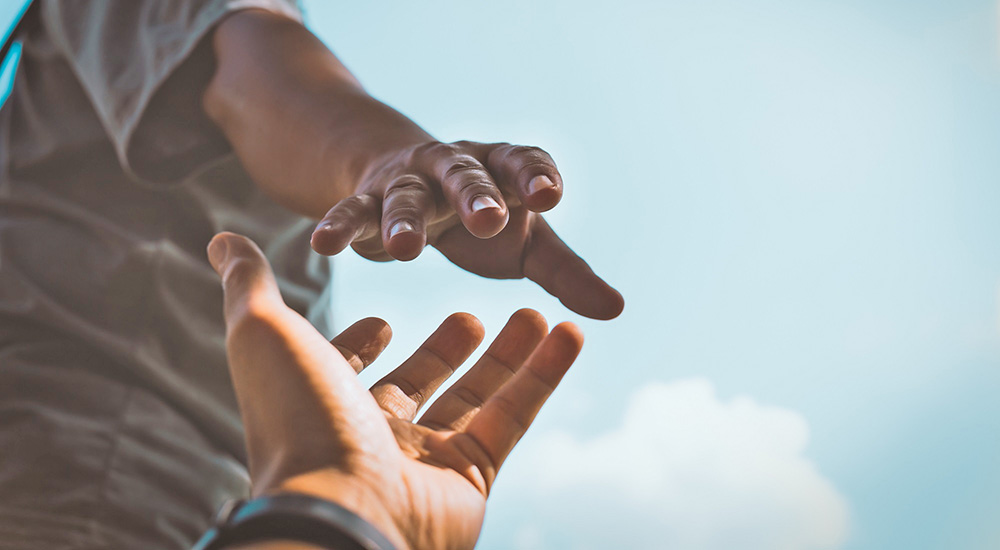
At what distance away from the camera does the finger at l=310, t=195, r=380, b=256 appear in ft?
1.33

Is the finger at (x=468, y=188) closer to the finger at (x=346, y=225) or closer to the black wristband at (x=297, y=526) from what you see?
the finger at (x=346, y=225)

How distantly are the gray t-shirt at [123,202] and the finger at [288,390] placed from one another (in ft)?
1.14

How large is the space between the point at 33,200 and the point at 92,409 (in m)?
0.24

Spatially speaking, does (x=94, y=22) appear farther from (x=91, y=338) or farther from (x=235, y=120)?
(x=91, y=338)

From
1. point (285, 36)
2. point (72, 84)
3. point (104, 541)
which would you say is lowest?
point (104, 541)

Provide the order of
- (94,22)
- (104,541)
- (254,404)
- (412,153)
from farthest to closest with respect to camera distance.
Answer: (94,22) → (104,541) → (412,153) → (254,404)

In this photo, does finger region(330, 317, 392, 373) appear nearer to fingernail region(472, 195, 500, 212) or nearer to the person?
the person

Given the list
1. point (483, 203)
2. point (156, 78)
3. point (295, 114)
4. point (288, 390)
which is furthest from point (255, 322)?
point (156, 78)

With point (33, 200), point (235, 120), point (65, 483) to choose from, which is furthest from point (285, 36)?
point (65, 483)

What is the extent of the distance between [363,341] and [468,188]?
17 centimetres

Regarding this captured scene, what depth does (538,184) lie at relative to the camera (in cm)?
43

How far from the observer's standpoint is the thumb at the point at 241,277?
388mm

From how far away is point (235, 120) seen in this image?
2.14ft

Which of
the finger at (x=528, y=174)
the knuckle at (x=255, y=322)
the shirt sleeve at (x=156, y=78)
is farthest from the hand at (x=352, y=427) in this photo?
the shirt sleeve at (x=156, y=78)
